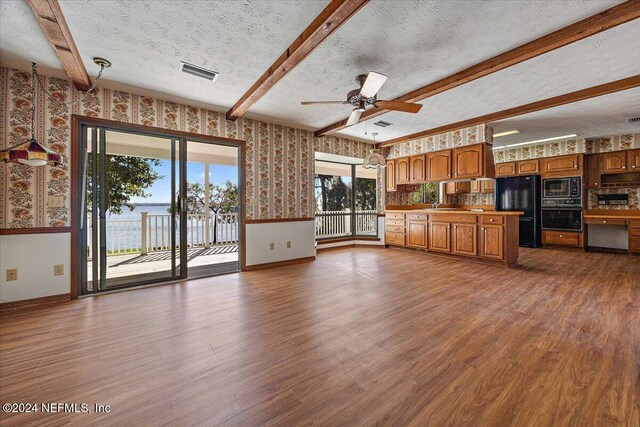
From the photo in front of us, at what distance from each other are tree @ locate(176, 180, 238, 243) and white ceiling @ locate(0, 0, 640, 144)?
2.93 metres

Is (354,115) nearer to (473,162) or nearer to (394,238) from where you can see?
(473,162)

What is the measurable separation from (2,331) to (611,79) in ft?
21.6

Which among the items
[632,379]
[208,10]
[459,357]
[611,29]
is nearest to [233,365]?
[459,357]

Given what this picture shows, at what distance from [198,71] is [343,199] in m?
4.79

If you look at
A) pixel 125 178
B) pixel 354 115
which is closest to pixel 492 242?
pixel 354 115

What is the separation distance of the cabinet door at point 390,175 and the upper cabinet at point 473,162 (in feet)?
4.92

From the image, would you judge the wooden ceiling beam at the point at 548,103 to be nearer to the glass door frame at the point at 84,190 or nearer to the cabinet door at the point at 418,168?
the cabinet door at the point at 418,168

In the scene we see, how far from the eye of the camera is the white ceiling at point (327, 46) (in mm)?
1977

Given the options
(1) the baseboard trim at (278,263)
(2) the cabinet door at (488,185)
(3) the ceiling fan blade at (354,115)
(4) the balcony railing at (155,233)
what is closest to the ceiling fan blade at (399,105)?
(3) the ceiling fan blade at (354,115)

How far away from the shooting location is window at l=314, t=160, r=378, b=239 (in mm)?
6855

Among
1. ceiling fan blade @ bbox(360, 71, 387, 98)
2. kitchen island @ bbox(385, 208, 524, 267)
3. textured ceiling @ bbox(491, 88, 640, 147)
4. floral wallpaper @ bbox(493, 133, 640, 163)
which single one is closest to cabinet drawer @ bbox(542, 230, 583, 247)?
floral wallpaper @ bbox(493, 133, 640, 163)

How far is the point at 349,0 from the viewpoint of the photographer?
1735 millimetres

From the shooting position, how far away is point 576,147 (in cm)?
581

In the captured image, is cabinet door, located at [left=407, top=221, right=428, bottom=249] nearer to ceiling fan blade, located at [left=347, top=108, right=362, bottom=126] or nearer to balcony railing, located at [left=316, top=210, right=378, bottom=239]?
balcony railing, located at [left=316, top=210, right=378, bottom=239]
